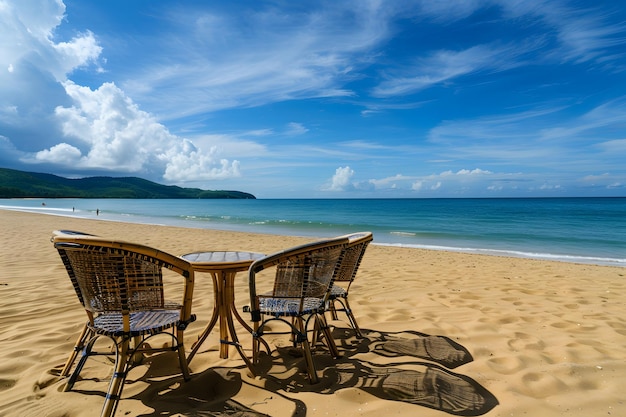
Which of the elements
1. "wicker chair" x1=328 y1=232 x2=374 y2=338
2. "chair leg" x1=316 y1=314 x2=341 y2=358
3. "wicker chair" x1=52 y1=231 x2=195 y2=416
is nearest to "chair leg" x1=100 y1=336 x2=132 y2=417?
Answer: "wicker chair" x1=52 y1=231 x2=195 y2=416

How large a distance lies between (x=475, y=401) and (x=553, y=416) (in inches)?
17.5

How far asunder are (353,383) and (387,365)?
1.51 feet

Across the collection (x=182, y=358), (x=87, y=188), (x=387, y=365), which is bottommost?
(x=387, y=365)

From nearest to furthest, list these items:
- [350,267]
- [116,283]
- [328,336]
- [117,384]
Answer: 1. [117,384]
2. [116,283]
3. [328,336]
4. [350,267]

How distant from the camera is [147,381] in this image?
9.05ft

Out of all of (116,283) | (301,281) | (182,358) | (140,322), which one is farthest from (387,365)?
(116,283)

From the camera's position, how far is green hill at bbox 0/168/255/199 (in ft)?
407

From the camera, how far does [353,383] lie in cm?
270

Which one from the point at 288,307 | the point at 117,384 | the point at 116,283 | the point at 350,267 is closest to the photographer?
the point at 117,384

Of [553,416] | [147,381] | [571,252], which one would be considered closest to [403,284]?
[553,416]

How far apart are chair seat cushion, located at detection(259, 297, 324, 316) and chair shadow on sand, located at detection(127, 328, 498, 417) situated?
20.4 inches

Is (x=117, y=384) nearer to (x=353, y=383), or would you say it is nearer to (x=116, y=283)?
(x=116, y=283)

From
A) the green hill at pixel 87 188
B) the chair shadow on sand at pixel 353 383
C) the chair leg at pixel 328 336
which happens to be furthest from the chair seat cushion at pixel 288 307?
the green hill at pixel 87 188

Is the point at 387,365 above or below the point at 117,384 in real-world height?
below
